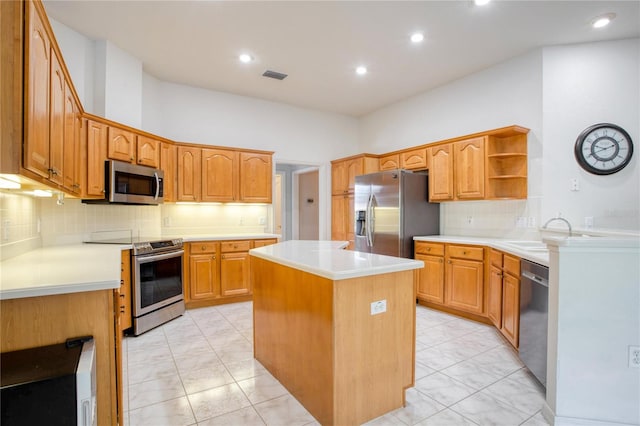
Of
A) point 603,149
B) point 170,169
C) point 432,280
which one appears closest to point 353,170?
point 432,280

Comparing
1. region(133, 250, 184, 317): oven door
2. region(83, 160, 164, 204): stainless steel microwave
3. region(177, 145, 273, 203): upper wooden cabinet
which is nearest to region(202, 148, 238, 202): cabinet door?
region(177, 145, 273, 203): upper wooden cabinet

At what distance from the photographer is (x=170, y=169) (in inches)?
165

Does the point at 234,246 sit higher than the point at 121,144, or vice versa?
the point at 121,144

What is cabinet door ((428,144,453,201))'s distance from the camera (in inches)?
163

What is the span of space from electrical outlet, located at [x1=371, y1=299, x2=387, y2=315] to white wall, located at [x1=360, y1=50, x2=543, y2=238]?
2.66 meters

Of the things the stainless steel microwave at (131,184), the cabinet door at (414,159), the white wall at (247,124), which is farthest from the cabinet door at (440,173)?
the stainless steel microwave at (131,184)

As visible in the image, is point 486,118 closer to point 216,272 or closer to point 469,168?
point 469,168

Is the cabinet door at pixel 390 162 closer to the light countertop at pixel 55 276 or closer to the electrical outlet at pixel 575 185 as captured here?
the electrical outlet at pixel 575 185

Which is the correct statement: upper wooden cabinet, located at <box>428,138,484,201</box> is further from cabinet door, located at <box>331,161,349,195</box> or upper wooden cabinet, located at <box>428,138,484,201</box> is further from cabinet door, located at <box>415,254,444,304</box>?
cabinet door, located at <box>331,161,349,195</box>

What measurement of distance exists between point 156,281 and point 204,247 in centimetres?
74

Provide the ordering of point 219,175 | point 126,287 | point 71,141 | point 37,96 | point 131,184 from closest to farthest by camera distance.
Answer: point 37,96 < point 71,141 < point 126,287 < point 131,184 < point 219,175

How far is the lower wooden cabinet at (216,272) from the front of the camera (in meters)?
4.04

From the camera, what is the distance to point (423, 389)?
2262mm

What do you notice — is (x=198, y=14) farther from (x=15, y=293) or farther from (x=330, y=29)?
(x=15, y=293)
